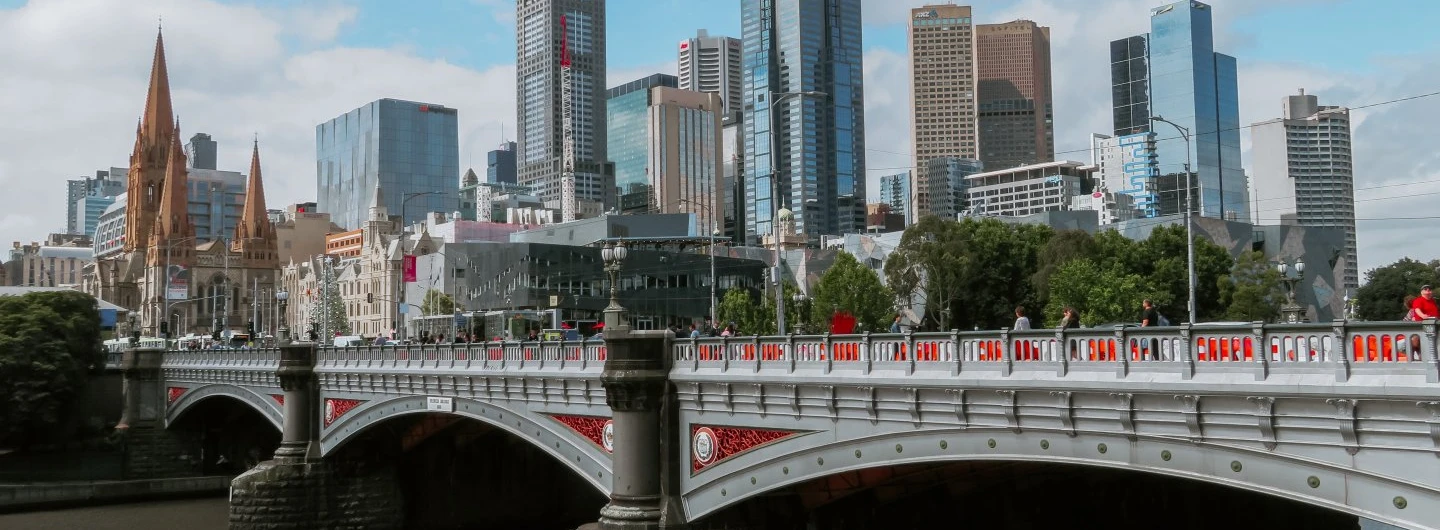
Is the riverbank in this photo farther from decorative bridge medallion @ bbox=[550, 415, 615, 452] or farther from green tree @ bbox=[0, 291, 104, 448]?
decorative bridge medallion @ bbox=[550, 415, 615, 452]

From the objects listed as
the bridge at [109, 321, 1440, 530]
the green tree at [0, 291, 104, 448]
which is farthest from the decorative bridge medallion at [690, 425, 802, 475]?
the green tree at [0, 291, 104, 448]

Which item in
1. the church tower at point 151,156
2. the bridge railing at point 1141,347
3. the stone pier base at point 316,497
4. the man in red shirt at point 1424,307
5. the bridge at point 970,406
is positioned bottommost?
the stone pier base at point 316,497

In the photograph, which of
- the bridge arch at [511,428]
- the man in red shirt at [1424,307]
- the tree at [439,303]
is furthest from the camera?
the tree at [439,303]

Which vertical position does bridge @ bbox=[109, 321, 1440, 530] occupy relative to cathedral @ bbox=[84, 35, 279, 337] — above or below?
below

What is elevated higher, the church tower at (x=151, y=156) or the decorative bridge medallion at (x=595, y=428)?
the church tower at (x=151, y=156)

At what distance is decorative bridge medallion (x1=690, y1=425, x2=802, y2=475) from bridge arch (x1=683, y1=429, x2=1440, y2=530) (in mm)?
184

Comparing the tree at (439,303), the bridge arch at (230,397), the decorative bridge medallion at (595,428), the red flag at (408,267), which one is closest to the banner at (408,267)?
the red flag at (408,267)

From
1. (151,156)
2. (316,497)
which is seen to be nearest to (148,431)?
(316,497)

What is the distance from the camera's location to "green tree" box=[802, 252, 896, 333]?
8656 centimetres

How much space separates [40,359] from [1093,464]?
6339cm

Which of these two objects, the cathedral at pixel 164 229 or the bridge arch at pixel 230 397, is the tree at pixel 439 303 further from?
the cathedral at pixel 164 229

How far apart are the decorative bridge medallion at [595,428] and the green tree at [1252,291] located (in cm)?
4453

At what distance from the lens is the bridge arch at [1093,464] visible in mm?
15867

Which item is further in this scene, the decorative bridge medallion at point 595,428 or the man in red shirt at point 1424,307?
the decorative bridge medallion at point 595,428
